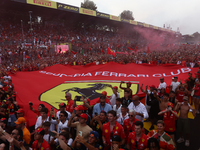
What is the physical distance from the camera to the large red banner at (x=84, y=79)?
709 cm

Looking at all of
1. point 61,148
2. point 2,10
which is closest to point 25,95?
point 61,148

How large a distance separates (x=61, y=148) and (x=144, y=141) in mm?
1564

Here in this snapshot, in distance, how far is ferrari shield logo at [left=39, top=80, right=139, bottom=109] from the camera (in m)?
6.62

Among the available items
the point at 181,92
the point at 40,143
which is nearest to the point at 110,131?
the point at 40,143

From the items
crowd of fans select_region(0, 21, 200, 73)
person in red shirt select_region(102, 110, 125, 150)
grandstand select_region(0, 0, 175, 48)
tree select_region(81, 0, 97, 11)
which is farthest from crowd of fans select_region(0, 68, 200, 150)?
tree select_region(81, 0, 97, 11)

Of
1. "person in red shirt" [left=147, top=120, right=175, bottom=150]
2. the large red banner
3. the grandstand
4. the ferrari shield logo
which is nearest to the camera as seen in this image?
"person in red shirt" [left=147, top=120, right=175, bottom=150]

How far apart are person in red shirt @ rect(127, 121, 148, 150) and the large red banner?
3693 mm

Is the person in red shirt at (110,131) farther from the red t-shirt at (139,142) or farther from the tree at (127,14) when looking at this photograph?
the tree at (127,14)

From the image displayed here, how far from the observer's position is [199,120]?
5734mm

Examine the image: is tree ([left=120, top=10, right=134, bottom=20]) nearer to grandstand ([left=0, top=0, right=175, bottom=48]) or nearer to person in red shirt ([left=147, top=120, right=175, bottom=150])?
grandstand ([left=0, top=0, right=175, bottom=48])

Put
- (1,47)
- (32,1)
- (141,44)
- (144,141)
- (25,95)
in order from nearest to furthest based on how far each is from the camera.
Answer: (144,141) → (25,95) → (1,47) → (32,1) → (141,44)

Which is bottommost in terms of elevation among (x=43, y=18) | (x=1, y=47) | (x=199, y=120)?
(x=199, y=120)

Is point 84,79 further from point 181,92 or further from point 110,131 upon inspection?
point 110,131

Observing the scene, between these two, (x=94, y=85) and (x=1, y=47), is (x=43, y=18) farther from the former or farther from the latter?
(x=94, y=85)
